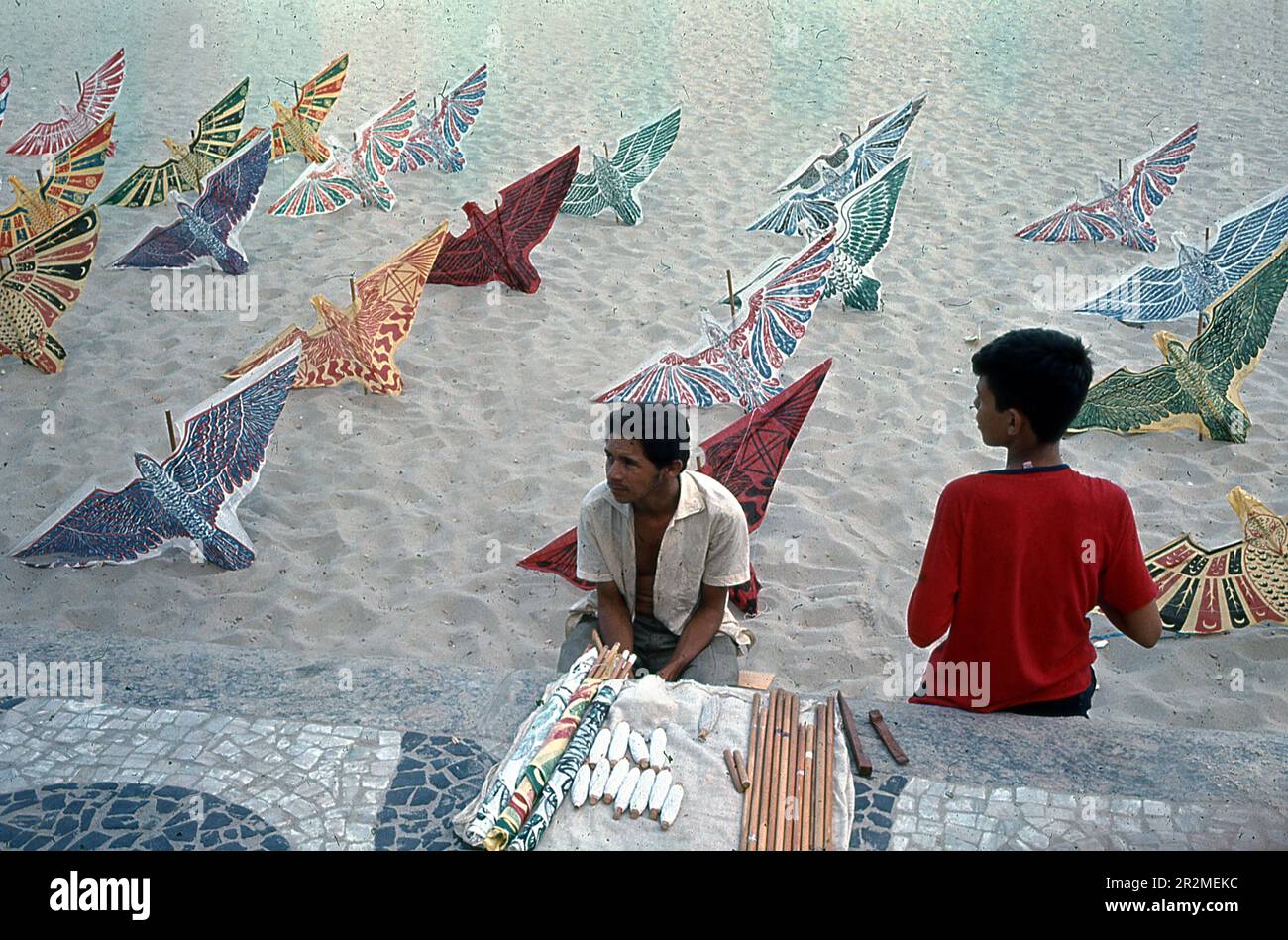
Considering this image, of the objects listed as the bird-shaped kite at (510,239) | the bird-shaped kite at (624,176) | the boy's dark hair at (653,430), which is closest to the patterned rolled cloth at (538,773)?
the boy's dark hair at (653,430)

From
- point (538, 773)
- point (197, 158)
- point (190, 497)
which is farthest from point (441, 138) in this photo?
point (538, 773)

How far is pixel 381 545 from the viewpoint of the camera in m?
4.45

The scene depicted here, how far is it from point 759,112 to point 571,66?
2.81 meters

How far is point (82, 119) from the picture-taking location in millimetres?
8617

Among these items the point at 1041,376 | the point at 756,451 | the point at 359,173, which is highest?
the point at 359,173

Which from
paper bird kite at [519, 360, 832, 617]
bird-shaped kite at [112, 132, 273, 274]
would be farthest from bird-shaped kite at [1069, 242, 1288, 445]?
bird-shaped kite at [112, 132, 273, 274]

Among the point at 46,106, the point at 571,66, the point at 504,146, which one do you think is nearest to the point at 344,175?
the point at 504,146

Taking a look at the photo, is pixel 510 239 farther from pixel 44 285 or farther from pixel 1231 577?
pixel 1231 577

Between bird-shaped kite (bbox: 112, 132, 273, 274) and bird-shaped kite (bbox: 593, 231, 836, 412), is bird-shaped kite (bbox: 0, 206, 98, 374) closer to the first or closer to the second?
bird-shaped kite (bbox: 112, 132, 273, 274)

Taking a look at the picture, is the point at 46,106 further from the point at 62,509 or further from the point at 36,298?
the point at 62,509

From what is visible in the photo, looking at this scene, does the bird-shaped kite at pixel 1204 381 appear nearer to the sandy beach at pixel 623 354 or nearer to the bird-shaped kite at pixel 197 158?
the sandy beach at pixel 623 354

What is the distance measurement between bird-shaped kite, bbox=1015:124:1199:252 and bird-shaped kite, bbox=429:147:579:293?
124 inches

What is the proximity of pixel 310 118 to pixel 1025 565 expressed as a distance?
7562mm

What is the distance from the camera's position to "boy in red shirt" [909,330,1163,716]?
2514mm
